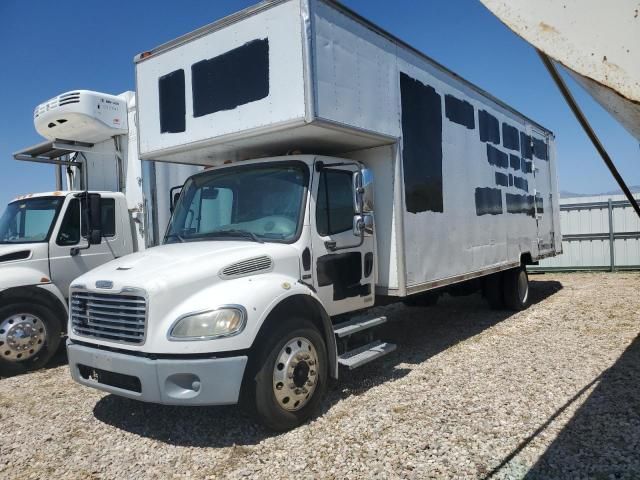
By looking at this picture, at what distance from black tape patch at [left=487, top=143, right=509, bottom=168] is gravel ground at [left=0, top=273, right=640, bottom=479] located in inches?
115

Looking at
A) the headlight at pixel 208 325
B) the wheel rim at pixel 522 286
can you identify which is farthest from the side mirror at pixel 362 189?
the wheel rim at pixel 522 286

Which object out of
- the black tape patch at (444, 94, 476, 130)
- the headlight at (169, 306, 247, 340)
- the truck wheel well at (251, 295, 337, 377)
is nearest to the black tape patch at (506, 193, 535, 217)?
the black tape patch at (444, 94, 476, 130)

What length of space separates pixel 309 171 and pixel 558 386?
328cm

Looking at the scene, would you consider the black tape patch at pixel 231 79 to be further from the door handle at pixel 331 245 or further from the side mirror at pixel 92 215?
the side mirror at pixel 92 215

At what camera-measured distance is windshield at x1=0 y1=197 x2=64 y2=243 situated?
6.42m

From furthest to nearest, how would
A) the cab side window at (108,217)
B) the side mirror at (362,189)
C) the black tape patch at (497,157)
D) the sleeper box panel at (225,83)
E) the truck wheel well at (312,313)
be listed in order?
the black tape patch at (497,157) < the cab side window at (108,217) < the side mirror at (362,189) < the sleeper box panel at (225,83) < the truck wheel well at (312,313)

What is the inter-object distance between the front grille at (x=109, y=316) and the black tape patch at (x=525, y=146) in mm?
7653

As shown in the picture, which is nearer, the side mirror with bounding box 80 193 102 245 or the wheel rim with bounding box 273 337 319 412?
the wheel rim with bounding box 273 337 319 412

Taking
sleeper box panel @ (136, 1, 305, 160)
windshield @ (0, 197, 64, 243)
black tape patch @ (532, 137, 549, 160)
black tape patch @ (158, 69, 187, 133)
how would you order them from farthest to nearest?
black tape patch @ (532, 137, 549, 160) → windshield @ (0, 197, 64, 243) → black tape patch @ (158, 69, 187, 133) → sleeper box panel @ (136, 1, 305, 160)

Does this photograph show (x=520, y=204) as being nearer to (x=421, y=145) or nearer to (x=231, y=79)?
(x=421, y=145)

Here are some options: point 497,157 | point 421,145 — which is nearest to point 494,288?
point 497,157

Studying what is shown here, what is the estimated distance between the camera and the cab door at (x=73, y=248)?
21.0ft

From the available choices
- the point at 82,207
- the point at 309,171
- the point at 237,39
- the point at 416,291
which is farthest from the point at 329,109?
the point at 82,207

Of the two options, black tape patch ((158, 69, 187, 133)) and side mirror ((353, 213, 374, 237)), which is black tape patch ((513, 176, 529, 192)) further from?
black tape patch ((158, 69, 187, 133))
